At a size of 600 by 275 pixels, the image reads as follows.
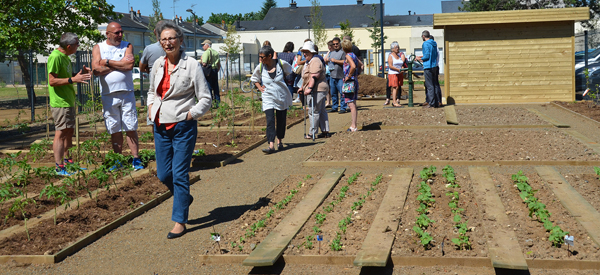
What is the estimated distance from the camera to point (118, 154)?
764cm

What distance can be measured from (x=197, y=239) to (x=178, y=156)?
2.49 feet

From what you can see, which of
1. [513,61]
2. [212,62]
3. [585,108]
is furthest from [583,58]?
[212,62]

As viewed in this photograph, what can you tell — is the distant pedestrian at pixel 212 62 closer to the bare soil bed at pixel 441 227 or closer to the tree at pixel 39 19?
the tree at pixel 39 19

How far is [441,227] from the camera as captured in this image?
500 cm

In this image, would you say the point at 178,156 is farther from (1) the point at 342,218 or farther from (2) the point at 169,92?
(1) the point at 342,218

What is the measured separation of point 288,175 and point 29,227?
3336mm

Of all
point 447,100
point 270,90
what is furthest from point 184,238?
point 447,100

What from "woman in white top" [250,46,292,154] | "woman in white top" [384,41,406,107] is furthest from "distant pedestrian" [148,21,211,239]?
"woman in white top" [384,41,406,107]

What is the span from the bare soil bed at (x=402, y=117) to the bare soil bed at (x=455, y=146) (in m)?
1.87

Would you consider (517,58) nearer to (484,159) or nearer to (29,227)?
(484,159)

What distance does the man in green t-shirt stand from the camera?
303 inches

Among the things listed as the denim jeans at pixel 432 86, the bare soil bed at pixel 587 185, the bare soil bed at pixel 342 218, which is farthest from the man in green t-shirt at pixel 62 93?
the denim jeans at pixel 432 86

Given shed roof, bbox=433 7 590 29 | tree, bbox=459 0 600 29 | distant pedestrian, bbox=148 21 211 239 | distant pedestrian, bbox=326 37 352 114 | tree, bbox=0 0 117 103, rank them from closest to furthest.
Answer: distant pedestrian, bbox=148 21 211 239 → distant pedestrian, bbox=326 37 352 114 → tree, bbox=0 0 117 103 → shed roof, bbox=433 7 590 29 → tree, bbox=459 0 600 29

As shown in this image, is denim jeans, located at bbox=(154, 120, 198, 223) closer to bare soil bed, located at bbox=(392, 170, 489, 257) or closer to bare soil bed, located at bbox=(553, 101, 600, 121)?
bare soil bed, located at bbox=(392, 170, 489, 257)
